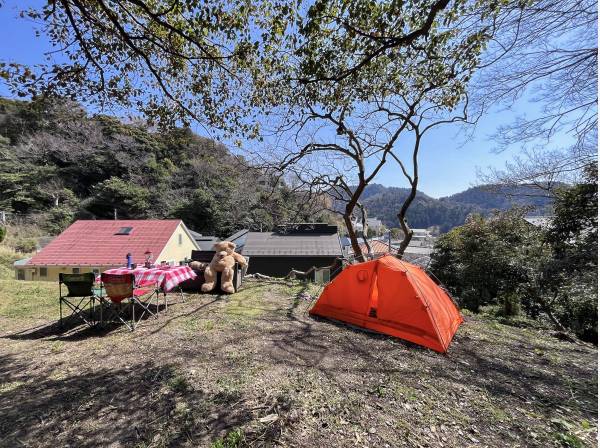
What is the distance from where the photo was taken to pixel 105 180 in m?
23.6

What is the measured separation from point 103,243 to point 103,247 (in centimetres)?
32

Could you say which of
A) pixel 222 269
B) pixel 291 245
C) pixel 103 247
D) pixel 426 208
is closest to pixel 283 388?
pixel 222 269

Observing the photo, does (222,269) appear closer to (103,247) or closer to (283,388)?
(283,388)

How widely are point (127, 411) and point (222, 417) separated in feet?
2.60

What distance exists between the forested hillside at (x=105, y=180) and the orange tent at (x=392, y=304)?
17318 mm

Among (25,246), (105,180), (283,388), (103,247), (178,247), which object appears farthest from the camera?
(105,180)

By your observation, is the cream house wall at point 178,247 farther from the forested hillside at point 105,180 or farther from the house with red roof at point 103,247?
the forested hillside at point 105,180

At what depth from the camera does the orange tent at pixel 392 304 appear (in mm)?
3812

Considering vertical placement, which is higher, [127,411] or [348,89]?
[348,89]

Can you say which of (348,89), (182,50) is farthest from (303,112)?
(182,50)

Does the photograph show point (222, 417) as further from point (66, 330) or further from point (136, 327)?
point (66, 330)

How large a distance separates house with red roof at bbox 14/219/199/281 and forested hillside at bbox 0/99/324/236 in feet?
22.4

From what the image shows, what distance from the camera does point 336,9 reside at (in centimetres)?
308

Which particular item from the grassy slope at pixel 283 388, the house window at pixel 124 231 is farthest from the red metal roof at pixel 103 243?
the grassy slope at pixel 283 388
